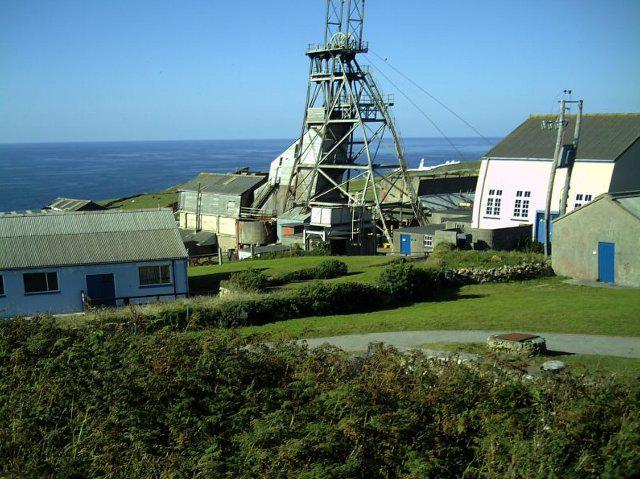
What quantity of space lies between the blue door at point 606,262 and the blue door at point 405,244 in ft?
52.9

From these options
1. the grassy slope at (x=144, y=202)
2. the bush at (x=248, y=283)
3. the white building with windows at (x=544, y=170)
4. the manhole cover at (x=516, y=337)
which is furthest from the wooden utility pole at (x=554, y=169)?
the grassy slope at (x=144, y=202)

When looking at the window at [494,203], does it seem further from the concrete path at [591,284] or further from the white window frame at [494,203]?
the concrete path at [591,284]

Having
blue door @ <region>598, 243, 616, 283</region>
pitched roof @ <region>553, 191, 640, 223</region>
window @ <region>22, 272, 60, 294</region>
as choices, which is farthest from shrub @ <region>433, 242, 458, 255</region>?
window @ <region>22, 272, 60, 294</region>

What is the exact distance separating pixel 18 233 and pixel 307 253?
20.5 metres

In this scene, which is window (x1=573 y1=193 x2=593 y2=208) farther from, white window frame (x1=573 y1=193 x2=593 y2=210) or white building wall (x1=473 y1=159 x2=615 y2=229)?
white building wall (x1=473 y1=159 x2=615 y2=229)

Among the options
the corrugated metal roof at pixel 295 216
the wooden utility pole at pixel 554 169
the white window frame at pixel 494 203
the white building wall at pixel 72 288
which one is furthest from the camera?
the corrugated metal roof at pixel 295 216

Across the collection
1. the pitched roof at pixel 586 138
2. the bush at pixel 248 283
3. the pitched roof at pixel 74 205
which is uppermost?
the pitched roof at pixel 586 138

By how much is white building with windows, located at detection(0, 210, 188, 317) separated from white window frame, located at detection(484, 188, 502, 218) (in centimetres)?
2252

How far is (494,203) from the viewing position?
46.6 meters

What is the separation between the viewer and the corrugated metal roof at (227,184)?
65438 mm

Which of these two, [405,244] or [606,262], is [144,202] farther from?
[606,262]

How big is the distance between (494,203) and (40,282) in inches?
1144

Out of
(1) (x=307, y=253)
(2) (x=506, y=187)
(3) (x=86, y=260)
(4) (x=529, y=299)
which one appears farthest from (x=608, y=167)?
(3) (x=86, y=260)

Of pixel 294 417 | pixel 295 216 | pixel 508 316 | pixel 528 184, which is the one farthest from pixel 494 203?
pixel 294 417
